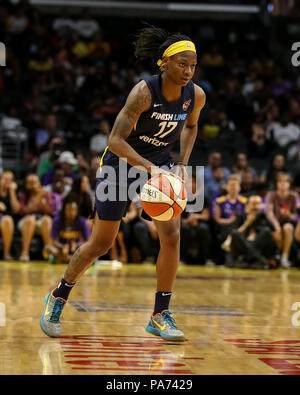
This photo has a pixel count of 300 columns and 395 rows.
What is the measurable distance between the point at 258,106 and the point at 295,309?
10270 mm

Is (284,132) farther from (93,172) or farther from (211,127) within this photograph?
(93,172)

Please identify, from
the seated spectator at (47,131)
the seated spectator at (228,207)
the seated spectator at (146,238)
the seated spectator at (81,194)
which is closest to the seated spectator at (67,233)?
the seated spectator at (81,194)

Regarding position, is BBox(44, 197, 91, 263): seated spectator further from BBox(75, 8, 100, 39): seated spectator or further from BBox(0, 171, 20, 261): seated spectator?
BBox(75, 8, 100, 39): seated spectator

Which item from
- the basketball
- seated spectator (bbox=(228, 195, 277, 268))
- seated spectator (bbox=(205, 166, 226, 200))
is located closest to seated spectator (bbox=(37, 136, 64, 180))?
seated spectator (bbox=(205, 166, 226, 200))

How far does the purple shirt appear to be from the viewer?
1045cm

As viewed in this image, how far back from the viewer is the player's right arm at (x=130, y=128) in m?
4.46

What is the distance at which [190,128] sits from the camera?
5078 millimetres

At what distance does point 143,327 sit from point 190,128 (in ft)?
4.88

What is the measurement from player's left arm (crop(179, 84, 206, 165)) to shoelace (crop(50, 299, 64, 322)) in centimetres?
131

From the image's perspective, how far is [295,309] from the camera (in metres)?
6.04
